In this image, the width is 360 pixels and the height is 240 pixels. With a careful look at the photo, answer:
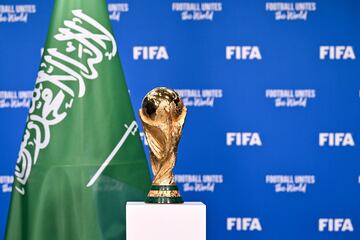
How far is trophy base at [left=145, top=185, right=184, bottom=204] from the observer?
253cm

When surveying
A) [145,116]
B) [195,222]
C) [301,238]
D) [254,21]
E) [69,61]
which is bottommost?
[301,238]

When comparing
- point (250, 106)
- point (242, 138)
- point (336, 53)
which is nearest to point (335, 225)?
point (242, 138)

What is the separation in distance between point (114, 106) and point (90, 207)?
0.40 m

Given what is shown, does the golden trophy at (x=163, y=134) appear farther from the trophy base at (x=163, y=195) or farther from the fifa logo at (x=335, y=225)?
the fifa logo at (x=335, y=225)

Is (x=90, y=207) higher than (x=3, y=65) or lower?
lower

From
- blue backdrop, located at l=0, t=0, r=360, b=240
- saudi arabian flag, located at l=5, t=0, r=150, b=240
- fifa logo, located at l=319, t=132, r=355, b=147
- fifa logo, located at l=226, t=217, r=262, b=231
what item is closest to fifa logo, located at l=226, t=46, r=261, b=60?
blue backdrop, located at l=0, t=0, r=360, b=240

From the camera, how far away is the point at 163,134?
2572mm

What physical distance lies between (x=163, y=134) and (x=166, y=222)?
33 centimetres

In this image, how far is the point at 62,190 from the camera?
2590 millimetres

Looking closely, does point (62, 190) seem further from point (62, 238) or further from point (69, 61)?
point (69, 61)

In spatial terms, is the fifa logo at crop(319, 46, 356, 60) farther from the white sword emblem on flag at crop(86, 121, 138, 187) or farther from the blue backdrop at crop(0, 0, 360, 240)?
the white sword emblem on flag at crop(86, 121, 138, 187)

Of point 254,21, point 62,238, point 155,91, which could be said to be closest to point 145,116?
point 155,91

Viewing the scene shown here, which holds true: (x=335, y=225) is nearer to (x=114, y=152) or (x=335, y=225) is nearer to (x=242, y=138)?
(x=242, y=138)

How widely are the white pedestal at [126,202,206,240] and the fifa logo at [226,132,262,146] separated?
4.87ft
